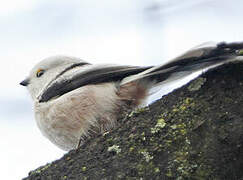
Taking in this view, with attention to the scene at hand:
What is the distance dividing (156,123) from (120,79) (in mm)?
1140

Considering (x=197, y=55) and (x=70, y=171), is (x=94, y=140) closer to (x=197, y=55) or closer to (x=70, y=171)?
(x=70, y=171)

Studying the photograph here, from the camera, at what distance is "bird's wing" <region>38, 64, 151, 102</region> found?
3092 millimetres

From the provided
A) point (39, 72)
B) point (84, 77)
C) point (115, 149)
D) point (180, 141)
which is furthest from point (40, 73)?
point (180, 141)

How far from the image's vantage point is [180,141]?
1.93 meters

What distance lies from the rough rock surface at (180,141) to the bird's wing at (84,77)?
75cm

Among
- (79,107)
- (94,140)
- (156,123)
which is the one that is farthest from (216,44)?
(79,107)

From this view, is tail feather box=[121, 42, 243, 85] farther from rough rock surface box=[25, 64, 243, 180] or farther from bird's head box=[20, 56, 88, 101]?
bird's head box=[20, 56, 88, 101]

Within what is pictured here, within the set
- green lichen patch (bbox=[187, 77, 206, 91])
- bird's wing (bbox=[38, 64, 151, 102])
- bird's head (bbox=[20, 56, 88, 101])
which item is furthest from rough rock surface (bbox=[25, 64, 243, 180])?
bird's head (bbox=[20, 56, 88, 101])

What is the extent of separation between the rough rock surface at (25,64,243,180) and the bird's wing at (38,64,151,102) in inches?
29.5

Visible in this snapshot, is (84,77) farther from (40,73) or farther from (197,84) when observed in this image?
(197,84)

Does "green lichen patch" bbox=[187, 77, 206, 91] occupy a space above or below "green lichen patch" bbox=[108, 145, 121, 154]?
above

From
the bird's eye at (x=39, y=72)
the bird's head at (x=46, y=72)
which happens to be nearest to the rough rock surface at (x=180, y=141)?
the bird's head at (x=46, y=72)

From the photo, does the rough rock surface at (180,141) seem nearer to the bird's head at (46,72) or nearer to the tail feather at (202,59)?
the tail feather at (202,59)

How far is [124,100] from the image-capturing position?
3215 mm
